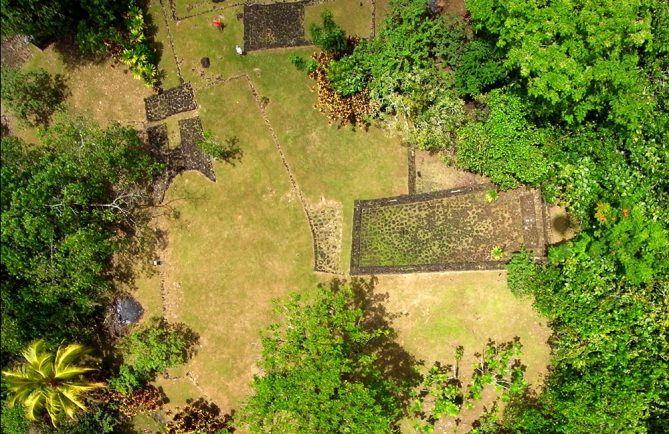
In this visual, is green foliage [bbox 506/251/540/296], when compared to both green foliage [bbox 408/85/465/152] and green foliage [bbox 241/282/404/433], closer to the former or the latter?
green foliage [bbox 408/85/465/152]

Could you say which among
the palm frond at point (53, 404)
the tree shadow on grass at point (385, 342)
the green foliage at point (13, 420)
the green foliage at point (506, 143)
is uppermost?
the green foliage at point (506, 143)

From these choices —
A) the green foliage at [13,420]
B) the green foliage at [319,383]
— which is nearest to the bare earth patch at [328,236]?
the green foliage at [319,383]

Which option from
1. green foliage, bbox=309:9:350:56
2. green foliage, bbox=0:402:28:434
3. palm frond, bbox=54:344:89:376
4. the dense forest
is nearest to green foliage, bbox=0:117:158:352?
the dense forest

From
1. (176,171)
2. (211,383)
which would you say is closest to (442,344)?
(211,383)

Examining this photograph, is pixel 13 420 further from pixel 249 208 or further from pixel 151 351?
pixel 249 208

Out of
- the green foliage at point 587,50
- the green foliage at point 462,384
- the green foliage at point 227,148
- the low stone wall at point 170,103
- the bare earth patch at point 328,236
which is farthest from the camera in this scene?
the low stone wall at point 170,103

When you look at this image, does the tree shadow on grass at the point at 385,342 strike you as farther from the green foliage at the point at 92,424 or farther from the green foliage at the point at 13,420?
the green foliage at the point at 13,420
